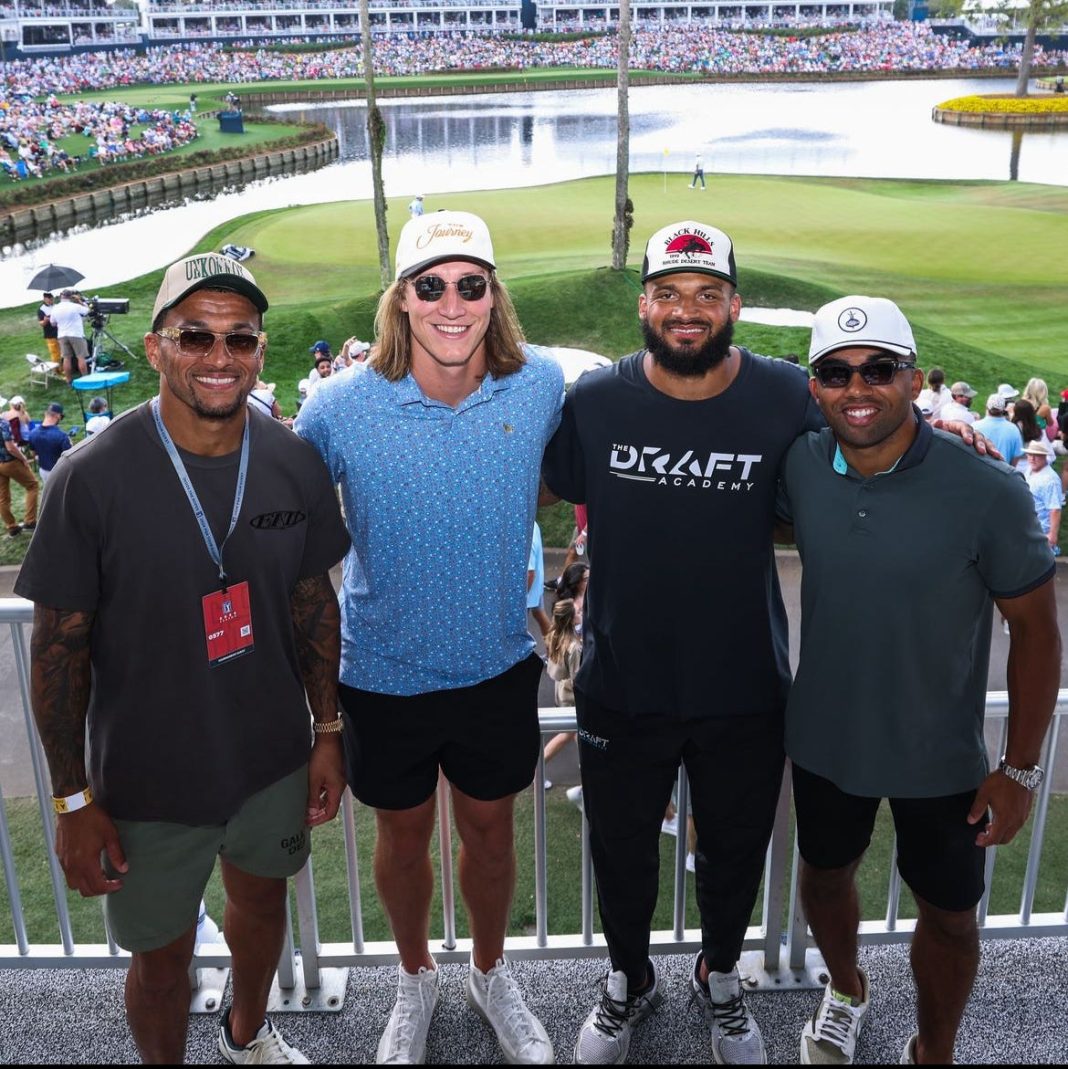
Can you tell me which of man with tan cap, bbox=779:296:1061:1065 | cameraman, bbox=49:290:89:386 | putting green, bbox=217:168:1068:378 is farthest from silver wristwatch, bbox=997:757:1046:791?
cameraman, bbox=49:290:89:386

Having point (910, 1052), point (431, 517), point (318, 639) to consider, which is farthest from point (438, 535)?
point (910, 1052)

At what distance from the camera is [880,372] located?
2.65 meters

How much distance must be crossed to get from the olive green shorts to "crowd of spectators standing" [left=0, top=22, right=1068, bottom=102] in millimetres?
96860

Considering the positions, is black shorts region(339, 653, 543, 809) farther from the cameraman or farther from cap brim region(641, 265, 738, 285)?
the cameraman

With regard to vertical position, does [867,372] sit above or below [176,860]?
above

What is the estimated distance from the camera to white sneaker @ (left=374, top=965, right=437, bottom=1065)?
3.10 m

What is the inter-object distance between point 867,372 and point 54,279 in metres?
17.8

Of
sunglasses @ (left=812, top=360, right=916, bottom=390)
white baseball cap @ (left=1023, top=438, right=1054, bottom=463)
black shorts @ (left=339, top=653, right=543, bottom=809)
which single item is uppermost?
sunglasses @ (left=812, top=360, right=916, bottom=390)

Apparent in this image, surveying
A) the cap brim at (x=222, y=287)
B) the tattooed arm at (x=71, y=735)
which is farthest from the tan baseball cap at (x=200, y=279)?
the tattooed arm at (x=71, y=735)

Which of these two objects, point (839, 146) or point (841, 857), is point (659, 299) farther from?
point (839, 146)

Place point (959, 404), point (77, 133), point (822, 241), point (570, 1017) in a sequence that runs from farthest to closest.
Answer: point (77, 133), point (822, 241), point (959, 404), point (570, 1017)

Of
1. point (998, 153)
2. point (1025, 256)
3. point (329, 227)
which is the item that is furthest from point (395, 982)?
point (998, 153)

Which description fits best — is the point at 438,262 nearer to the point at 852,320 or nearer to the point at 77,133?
the point at 852,320

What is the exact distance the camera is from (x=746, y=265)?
70.2 ft
